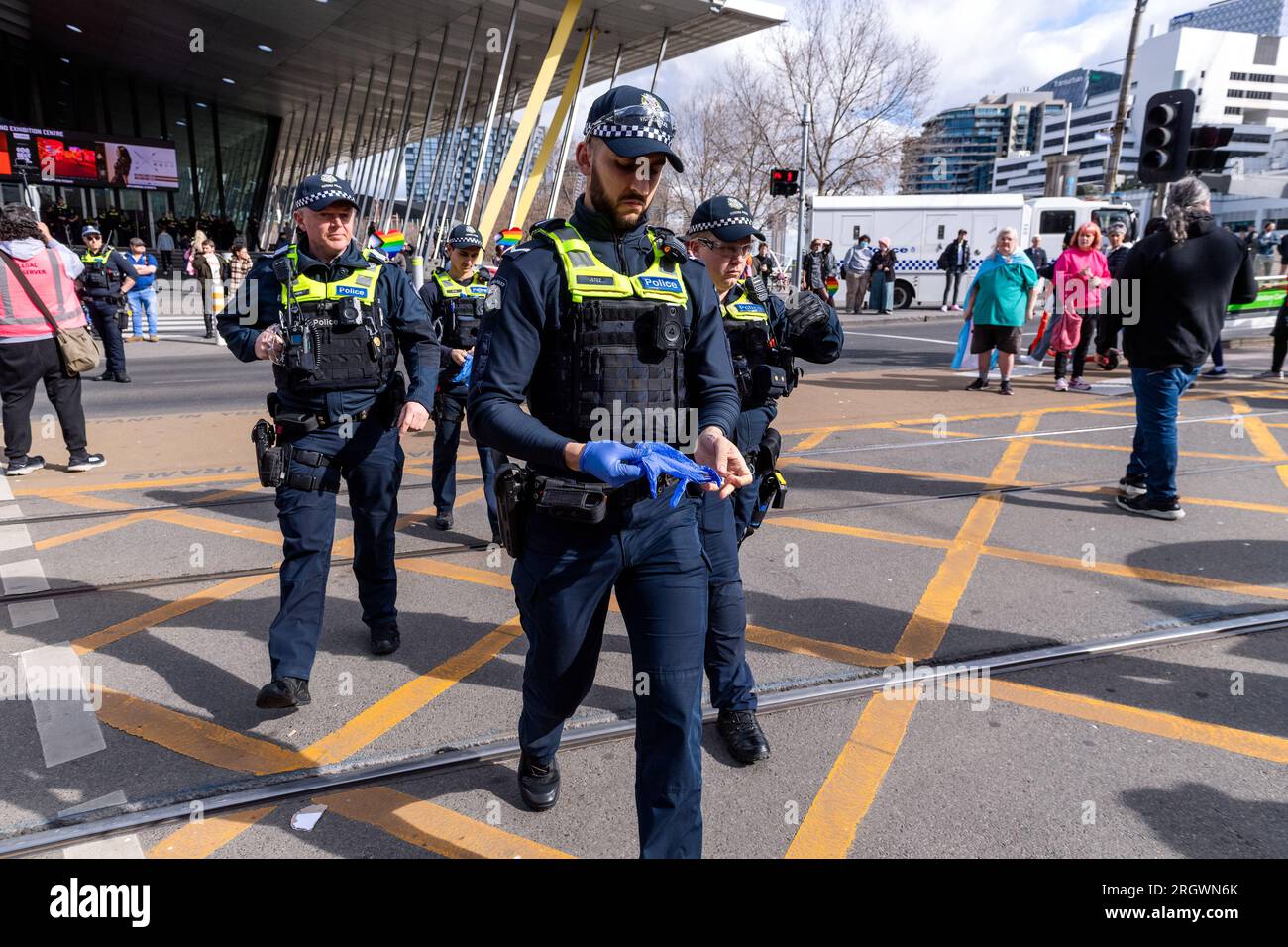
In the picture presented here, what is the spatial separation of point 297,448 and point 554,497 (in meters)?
Result: 1.81

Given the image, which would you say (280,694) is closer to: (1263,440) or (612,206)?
(612,206)

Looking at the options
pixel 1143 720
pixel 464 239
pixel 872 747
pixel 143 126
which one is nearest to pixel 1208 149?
pixel 464 239

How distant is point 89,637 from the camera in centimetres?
392

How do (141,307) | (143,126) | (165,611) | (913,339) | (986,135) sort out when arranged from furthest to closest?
(986,135)
(143,126)
(141,307)
(913,339)
(165,611)

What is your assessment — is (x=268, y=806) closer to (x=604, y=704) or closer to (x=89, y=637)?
(x=604, y=704)

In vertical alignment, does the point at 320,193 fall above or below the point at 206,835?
above

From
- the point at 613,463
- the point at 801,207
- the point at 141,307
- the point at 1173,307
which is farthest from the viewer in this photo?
the point at 801,207

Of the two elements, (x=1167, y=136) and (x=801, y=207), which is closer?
(x=1167, y=136)

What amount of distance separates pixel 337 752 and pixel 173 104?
142ft

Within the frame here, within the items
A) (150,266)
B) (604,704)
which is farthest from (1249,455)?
(150,266)

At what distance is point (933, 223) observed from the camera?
71.6ft

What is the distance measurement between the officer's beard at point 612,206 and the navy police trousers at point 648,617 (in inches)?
28.2

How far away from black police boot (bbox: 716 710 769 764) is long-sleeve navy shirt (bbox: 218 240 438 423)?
175 cm
